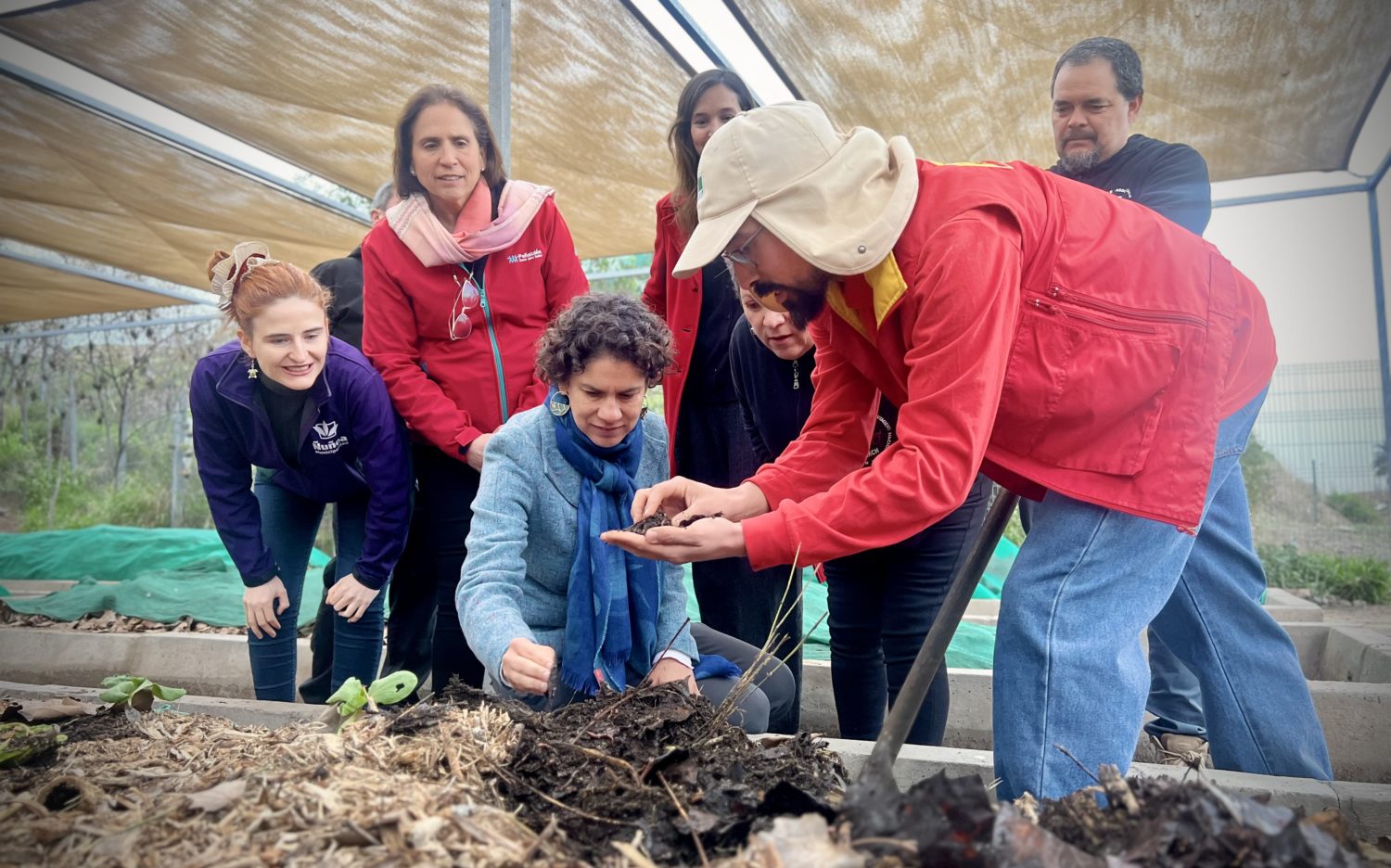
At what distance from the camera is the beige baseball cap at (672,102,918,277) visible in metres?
1.55

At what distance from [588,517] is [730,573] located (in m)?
0.74

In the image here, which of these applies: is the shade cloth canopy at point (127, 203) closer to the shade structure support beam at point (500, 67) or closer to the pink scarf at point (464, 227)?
the shade structure support beam at point (500, 67)

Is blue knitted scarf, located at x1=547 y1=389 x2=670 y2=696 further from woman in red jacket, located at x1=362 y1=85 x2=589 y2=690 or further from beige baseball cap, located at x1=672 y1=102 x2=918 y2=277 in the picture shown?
beige baseball cap, located at x1=672 y1=102 x2=918 y2=277

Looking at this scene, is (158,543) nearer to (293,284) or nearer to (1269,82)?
(293,284)

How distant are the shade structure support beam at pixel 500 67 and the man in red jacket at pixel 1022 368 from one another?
8.71 ft

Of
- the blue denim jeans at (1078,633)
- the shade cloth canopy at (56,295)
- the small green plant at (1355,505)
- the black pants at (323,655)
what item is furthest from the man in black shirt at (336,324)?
the small green plant at (1355,505)

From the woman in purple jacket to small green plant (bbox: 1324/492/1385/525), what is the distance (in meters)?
10.5

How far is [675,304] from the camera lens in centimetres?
307

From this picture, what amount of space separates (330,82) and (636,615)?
13.6ft

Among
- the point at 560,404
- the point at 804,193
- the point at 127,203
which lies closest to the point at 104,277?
the point at 127,203

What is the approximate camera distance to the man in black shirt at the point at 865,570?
2359mm

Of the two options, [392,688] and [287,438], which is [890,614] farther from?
[287,438]

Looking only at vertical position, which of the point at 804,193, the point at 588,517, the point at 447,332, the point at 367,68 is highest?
the point at 367,68

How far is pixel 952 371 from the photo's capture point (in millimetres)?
1533
